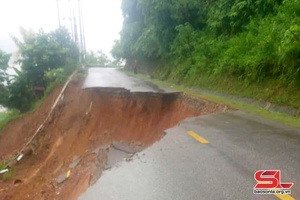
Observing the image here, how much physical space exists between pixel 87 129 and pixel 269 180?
1036 cm

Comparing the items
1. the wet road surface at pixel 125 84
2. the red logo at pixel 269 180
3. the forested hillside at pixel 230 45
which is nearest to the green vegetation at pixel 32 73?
the wet road surface at pixel 125 84

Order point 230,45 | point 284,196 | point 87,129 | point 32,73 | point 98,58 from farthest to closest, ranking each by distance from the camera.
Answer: point 98,58
point 32,73
point 87,129
point 230,45
point 284,196

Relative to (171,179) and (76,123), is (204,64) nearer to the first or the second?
(76,123)

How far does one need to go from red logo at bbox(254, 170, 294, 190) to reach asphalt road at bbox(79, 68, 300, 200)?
0.22 feet

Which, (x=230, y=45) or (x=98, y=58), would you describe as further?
(x=98, y=58)

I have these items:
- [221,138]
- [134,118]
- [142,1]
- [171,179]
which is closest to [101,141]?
[134,118]

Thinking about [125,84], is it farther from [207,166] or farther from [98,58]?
[98,58]

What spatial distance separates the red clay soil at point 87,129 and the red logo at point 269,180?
5.27 metres

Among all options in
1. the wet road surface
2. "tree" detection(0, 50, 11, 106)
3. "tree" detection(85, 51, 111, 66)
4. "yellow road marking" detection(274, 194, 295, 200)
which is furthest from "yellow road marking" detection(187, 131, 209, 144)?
"tree" detection(85, 51, 111, 66)

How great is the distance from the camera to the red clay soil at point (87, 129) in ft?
→ 34.5

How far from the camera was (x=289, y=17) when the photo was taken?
8.52 metres

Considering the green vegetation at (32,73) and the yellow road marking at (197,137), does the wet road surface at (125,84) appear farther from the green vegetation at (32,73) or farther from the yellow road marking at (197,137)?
the yellow road marking at (197,137)

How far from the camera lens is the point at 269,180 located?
3.96 metres

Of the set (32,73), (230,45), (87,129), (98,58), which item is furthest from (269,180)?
(98,58)
